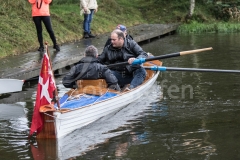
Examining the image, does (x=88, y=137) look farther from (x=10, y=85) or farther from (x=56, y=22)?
(x=56, y=22)

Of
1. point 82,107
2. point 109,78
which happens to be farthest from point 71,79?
point 82,107

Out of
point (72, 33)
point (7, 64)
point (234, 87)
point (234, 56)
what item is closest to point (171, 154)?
point (234, 87)

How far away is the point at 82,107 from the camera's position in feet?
29.5

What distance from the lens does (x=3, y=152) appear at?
328 inches

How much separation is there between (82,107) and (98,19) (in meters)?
15.2

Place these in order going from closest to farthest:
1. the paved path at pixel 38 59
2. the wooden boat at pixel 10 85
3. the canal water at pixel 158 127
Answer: the canal water at pixel 158 127 → the wooden boat at pixel 10 85 → the paved path at pixel 38 59

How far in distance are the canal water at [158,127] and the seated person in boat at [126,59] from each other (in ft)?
1.78

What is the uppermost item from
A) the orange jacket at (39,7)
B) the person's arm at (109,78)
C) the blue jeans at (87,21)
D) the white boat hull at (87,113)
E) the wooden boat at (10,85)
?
the orange jacket at (39,7)

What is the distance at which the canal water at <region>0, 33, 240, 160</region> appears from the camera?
812cm

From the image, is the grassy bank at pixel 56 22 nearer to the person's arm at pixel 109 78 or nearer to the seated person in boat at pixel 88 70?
the seated person in boat at pixel 88 70

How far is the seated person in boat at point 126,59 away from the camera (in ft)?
38.2

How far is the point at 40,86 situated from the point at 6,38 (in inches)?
342

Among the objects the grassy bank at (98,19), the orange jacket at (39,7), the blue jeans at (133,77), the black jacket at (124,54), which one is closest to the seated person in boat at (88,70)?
the blue jeans at (133,77)

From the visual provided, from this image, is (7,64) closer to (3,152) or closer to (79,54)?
(79,54)
